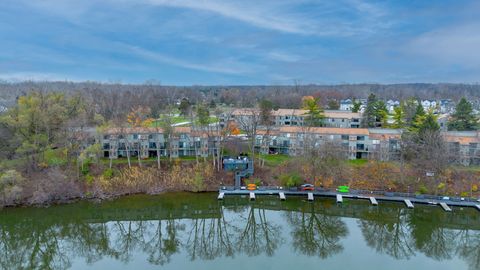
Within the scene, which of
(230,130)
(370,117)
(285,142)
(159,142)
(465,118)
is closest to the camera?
(159,142)

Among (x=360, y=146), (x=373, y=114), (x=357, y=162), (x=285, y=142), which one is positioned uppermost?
(x=373, y=114)

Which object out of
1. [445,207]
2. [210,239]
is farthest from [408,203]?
[210,239]

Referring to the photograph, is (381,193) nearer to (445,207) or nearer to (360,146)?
(445,207)

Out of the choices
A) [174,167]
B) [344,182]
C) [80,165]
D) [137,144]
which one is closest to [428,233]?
[344,182]

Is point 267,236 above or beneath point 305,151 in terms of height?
beneath

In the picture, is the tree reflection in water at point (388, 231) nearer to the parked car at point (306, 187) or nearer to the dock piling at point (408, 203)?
the dock piling at point (408, 203)

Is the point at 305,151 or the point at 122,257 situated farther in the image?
the point at 305,151

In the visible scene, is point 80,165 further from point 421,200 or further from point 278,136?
point 421,200

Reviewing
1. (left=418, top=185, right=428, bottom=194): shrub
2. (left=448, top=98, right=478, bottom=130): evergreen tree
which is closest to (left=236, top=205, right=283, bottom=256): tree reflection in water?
(left=418, top=185, right=428, bottom=194): shrub
